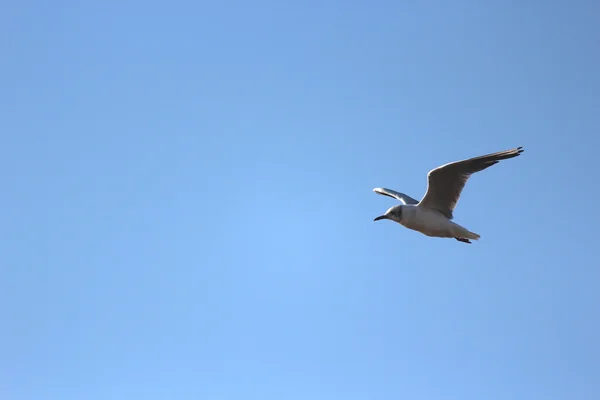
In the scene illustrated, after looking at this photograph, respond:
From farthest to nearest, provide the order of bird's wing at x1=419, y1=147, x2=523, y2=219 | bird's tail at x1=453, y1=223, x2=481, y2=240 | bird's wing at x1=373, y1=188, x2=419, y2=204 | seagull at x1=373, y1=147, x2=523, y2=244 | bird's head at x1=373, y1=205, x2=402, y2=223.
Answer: bird's wing at x1=373, y1=188, x2=419, y2=204
bird's head at x1=373, y1=205, x2=402, y2=223
bird's tail at x1=453, y1=223, x2=481, y2=240
seagull at x1=373, y1=147, x2=523, y2=244
bird's wing at x1=419, y1=147, x2=523, y2=219

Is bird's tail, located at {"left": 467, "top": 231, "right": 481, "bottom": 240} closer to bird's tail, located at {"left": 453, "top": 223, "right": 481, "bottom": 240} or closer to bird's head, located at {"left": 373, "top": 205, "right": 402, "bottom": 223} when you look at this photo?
bird's tail, located at {"left": 453, "top": 223, "right": 481, "bottom": 240}

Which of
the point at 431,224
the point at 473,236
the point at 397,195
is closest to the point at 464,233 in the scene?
the point at 473,236

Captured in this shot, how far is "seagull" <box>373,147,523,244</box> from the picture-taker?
17234mm

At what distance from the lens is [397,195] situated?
2158 centimetres

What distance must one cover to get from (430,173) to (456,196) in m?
1.03

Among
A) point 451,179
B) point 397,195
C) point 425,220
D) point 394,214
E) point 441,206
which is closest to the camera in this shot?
point 451,179

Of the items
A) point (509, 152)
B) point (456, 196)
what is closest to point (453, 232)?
point (456, 196)

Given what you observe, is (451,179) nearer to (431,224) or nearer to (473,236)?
(431,224)

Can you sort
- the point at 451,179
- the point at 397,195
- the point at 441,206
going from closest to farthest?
the point at 451,179 < the point at 441,206 < the point at 397,195

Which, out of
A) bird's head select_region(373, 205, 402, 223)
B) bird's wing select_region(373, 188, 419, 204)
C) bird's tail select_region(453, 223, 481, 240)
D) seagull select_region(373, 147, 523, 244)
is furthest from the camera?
bird's wing select_region(373, 188, 419, 204)

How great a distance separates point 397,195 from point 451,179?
4.09 m

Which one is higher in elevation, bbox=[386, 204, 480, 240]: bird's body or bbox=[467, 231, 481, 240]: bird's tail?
bbox=[386, 204, 480, 240]: bird's body

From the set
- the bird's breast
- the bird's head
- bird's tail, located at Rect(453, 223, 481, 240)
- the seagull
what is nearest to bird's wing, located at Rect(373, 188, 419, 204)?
the bird's head

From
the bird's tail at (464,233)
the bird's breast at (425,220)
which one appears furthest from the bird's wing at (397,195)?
the bird's tail at (464,233)
